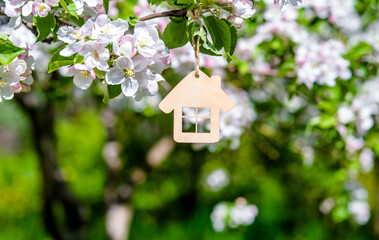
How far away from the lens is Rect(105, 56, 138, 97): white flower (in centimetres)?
78

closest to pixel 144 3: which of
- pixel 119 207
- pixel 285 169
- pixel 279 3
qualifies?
pixel 279 3

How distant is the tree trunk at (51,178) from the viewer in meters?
2.76

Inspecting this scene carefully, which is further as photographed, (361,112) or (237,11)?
(361,112)

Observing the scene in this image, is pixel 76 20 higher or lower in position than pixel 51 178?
higher

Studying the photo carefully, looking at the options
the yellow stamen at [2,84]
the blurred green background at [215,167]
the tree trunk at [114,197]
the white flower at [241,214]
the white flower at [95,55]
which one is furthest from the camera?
the tree trunk at [114,197]

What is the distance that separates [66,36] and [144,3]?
0.89 m

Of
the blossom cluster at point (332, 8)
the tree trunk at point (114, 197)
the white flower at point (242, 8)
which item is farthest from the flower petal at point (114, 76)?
the tree trunk at point (114, 197)

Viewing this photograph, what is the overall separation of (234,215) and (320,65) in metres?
1.27

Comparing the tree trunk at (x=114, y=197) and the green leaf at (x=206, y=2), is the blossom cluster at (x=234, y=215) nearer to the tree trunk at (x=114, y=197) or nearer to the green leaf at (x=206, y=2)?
the tree trunk at (x=114, y=197)

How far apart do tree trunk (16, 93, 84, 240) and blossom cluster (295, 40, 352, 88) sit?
1.65 metres

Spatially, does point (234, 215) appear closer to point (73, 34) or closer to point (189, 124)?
point (189, 124)

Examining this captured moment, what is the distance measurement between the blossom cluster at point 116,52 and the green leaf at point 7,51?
9 cm

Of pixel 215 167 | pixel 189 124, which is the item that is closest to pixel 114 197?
pixel 189 124

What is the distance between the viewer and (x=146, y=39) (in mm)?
792
